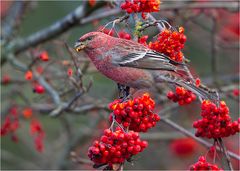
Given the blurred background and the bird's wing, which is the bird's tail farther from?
the blurred background

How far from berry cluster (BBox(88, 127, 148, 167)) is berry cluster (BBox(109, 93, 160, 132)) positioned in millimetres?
146

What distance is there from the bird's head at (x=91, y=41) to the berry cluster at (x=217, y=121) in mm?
972

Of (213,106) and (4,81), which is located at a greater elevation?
(213,106)

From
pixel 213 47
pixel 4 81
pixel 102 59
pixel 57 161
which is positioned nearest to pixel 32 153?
pixel 57 161

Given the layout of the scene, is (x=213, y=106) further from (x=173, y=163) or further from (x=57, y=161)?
(x=173, y=163)

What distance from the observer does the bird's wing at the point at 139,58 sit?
3352 mm

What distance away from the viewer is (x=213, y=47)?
5.45 metres

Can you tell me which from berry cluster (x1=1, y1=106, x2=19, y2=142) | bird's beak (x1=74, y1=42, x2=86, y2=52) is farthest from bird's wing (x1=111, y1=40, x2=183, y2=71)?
berry cluster (x1=1, y1=106, x2=19, y2=142)

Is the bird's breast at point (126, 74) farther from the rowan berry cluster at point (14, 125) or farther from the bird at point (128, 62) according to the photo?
the rowan berry cluster at point (14, 125)

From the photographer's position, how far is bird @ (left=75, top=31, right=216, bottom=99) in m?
3.40

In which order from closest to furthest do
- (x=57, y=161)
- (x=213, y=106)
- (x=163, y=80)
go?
(x=213, y=106) < (x=163, y=80) < (x=57, y=161)

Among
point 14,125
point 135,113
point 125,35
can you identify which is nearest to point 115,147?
point 135,113

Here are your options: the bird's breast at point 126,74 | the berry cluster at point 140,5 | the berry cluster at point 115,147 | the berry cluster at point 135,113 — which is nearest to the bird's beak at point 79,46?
the bird's breast at point 126,74

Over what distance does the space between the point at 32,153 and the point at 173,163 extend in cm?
216
